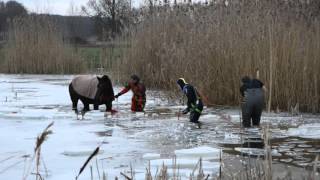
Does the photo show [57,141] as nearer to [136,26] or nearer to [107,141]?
[107,141]

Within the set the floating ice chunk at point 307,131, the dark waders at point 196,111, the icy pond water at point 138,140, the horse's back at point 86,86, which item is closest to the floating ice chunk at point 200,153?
the icy pond water at point 138,140

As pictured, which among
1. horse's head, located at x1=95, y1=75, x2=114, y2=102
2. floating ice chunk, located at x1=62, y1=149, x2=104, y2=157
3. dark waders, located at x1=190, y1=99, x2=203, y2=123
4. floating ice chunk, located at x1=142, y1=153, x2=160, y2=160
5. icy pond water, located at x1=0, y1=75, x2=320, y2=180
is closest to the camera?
icy pond water, located at x1=0, y1=75, x2=320, y2=180

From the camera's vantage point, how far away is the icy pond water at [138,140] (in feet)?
18.3

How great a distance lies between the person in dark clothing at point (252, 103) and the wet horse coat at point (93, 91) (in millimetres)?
2879

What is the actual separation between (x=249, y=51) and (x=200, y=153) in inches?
199

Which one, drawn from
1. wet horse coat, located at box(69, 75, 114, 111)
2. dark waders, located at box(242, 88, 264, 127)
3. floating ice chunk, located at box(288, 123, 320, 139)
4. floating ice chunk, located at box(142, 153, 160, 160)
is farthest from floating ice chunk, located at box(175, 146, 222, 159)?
wet horse coat, located at box(69, 75, 114, 111)

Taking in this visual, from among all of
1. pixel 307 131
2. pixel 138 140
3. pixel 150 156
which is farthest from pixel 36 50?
pixel 150 156

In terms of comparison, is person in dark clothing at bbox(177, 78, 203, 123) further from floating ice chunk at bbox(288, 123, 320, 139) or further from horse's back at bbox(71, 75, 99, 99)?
horse's back at bbox(71, 75, 99, 99)

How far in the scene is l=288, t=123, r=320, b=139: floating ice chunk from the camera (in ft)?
Result: 24.5

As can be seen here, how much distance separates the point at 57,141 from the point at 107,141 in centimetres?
60

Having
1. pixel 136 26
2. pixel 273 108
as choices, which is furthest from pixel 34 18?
pixel 273 108

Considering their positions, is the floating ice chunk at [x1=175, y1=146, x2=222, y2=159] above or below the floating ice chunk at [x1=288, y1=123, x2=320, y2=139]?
above

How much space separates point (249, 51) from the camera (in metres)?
10.8

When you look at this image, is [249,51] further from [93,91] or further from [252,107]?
[93,91]
